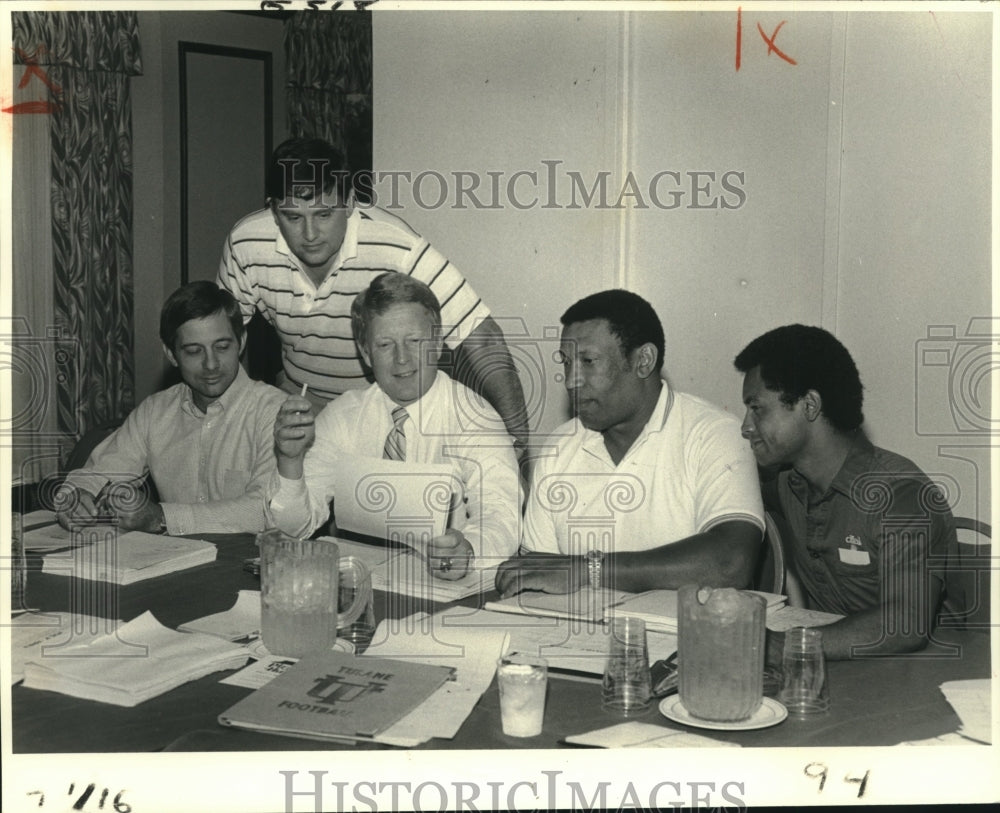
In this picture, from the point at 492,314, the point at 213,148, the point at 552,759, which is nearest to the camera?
the point at 552,759

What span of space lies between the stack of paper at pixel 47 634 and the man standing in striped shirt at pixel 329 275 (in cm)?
105

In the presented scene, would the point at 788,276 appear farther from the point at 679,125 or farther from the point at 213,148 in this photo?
the point at 213,148

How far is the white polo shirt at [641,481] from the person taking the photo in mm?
2098

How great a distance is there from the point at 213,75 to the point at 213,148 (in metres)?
0.30

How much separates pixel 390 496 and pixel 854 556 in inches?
37.5

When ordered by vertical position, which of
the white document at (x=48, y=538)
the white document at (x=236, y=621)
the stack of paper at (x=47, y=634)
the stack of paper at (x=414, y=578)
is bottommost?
the stack of paper at (x=47, y=634)

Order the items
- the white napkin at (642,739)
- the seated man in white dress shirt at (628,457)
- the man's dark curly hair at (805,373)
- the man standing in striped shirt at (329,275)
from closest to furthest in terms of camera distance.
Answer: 1. the white napkin at (642,739)
2. the man's dark curly hair at (805,373)
3. the seated man in white dress shirt at (628,457)
4. the man standing in striped shirt at (329,275)

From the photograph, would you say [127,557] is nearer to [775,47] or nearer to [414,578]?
[414,578]

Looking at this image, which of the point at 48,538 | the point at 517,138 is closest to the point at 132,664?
the point at 48,538

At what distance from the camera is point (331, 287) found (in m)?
2.59

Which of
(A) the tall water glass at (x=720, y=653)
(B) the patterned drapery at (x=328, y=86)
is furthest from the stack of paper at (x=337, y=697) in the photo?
(B) the patterned drapery at (x=328, y=86)

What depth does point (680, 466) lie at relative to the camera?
7.00 feet

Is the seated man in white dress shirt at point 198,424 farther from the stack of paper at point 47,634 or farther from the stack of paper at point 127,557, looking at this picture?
the stack of paper at point 47,634

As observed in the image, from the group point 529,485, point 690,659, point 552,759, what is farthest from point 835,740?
point 529,485
